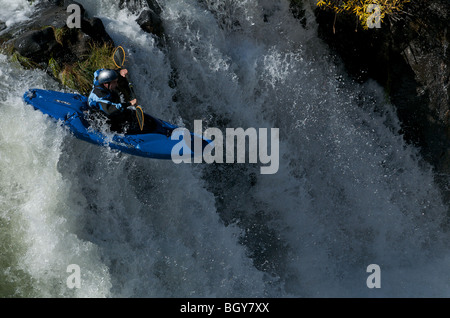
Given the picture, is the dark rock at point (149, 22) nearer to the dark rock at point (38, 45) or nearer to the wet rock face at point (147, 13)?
the wet rock face at point (147, 13)

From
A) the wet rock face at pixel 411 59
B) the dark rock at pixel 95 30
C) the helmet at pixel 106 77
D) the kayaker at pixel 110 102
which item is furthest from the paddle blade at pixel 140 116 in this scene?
the wet rock face at pixel 411 59

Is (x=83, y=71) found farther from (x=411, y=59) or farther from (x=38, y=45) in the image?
(x=411, y=59)

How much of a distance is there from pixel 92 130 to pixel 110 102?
0.45 metres

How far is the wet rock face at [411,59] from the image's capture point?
6.39 m

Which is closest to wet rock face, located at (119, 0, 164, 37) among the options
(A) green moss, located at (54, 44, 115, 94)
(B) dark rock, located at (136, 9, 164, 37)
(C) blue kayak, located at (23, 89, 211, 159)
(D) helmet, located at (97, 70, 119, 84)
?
(B) dark rock, located at (136, 9, 164, 37)

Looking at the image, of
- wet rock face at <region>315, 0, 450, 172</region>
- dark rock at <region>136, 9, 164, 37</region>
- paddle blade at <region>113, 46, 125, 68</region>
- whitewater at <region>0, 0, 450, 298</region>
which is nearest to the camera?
whitewater at <region>0, 0, 450, 298</region>

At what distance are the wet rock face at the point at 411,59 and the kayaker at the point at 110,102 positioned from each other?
3082 mm

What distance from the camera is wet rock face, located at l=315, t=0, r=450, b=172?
21.0 ft

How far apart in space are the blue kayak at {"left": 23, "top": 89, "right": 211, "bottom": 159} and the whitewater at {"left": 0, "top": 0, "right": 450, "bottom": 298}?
0.45 ft

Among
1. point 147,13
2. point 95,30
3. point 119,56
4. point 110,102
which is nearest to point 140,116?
point 110,102

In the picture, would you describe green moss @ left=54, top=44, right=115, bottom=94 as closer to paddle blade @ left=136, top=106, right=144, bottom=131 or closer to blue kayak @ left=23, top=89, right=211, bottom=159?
blue kayak @ left=23, top=89, right=211, bottom=159

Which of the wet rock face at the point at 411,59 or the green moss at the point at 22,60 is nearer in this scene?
the green moss at the point at 22,60
